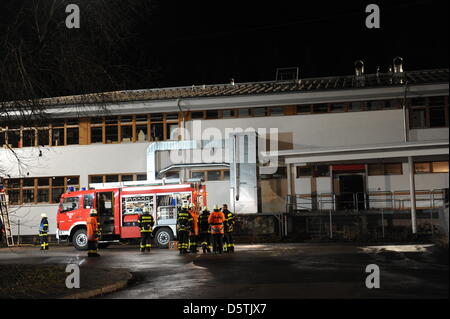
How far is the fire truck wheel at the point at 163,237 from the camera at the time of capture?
72.6 feet

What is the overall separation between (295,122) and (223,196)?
4.96m

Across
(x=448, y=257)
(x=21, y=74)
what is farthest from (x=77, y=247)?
(x=448, y=257)

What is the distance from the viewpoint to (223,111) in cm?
2792

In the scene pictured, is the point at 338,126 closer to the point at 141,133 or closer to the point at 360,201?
the point at 360,201

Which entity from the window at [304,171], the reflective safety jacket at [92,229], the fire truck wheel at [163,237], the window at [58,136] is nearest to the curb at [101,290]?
the reflective safety jacket at [92,229]

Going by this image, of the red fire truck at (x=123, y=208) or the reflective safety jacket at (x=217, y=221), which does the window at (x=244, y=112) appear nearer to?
the red fire truck at (x=123, y=208)

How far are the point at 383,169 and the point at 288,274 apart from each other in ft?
51.1

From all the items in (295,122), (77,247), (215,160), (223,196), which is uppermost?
(295,122)

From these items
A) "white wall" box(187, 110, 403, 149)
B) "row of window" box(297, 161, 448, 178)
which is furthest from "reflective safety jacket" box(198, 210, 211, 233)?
"row of window" box(297, 161, 448, 178)

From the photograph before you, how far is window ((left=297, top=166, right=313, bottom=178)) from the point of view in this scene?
26.7 m

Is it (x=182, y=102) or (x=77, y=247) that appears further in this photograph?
(x=182, y=102)

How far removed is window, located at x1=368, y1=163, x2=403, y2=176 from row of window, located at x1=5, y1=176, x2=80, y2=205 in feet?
47.8
